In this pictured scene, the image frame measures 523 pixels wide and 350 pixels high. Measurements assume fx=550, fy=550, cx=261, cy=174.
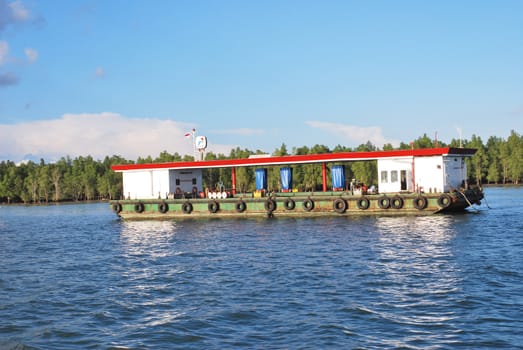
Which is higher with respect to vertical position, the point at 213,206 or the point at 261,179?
the point at 261,179

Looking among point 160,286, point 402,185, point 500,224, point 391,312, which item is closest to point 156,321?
point 160,286

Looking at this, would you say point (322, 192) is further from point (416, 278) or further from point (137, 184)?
point (416, 278)

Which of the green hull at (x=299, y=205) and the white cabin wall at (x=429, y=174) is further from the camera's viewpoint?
the white cabin wall at (x=429, y=174)

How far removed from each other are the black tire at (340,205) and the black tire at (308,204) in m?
1.88

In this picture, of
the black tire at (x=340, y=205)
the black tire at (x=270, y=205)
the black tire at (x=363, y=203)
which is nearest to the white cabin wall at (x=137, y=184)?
the black tire at (x=270, y=205)

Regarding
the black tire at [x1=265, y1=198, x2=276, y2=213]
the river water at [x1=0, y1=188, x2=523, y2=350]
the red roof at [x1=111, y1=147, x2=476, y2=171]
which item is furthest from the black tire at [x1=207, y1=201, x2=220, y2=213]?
the river water at [x1=0, y1=188, x2=523, y2=350]

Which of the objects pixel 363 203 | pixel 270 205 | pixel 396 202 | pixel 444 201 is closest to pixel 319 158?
pixel 270 205

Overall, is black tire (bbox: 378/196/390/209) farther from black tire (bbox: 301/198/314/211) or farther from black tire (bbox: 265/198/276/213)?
black tire (bbox: 265/198/276/213)

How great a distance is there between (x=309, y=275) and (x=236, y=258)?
5.91 meters

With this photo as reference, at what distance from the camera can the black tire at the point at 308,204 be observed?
4403 cm

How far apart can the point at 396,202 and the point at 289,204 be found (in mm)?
8839

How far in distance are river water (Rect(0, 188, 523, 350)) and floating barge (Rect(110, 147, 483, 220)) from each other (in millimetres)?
7240

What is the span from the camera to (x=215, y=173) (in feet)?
422

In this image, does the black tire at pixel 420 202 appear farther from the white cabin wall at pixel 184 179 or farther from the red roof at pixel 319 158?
the white cabin wall at pixel 184 179
